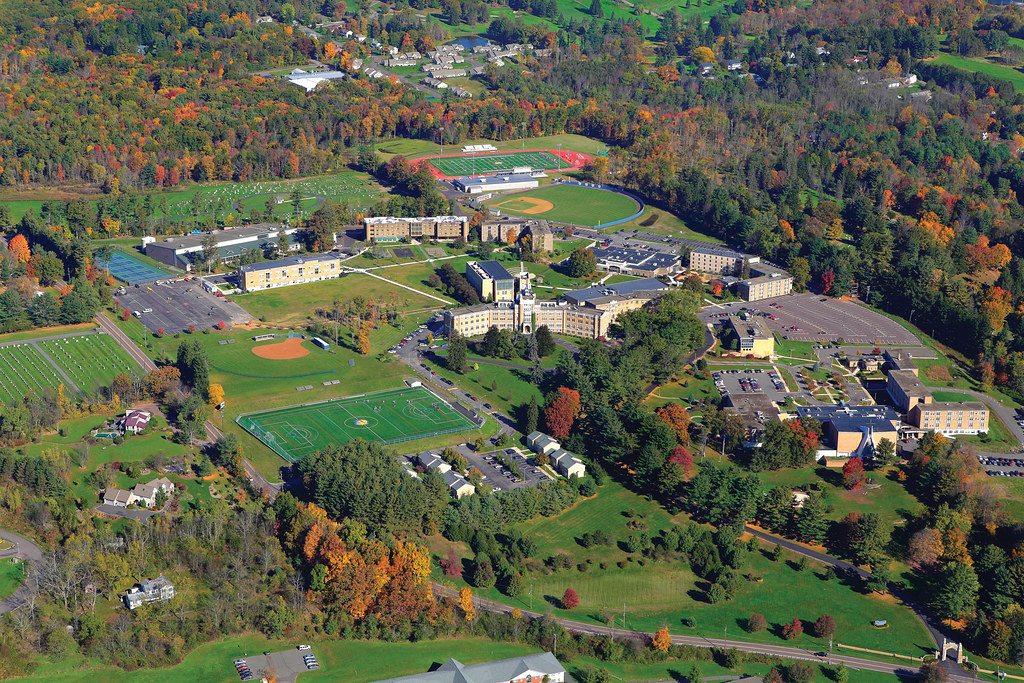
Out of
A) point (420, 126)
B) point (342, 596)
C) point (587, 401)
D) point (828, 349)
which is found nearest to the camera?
point (342, 596)

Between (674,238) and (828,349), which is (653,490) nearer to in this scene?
(828,349)

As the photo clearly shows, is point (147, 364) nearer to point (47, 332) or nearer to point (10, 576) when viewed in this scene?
point (47, 332)

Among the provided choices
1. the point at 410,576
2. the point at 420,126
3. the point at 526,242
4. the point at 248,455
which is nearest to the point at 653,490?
the point at 410,576

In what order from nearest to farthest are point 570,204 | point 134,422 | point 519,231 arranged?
point 134,422
point 519,231
point 570,204

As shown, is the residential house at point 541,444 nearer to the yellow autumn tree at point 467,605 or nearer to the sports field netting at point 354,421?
the sports field netting at point 354,421

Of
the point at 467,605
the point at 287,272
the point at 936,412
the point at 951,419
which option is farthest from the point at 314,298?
the point at 951,419

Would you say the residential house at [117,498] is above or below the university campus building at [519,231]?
below

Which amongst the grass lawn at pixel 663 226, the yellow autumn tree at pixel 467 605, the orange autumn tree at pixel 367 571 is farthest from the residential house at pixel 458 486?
the grass lawn at pixel 663 226
